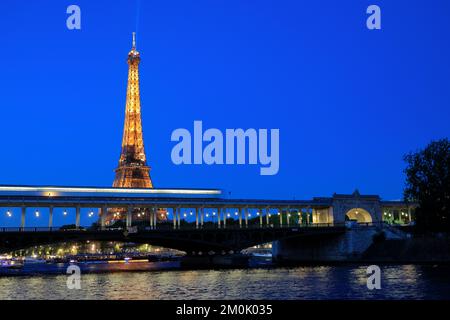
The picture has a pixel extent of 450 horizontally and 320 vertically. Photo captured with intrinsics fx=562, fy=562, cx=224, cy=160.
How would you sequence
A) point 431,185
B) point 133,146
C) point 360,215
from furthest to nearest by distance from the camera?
point 133,146
point 360,215
point 431,185

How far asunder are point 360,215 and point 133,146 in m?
72.2

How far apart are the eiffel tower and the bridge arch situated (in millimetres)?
60271

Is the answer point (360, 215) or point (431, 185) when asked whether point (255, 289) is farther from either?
point (360, 215)

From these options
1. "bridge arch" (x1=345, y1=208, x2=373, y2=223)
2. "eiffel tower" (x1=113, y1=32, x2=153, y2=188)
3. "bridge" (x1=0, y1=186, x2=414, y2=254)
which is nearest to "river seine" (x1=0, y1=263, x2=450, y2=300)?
"bridge" (x1=0, y1=186, x2=414, y2=254)

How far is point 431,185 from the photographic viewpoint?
89875 mm

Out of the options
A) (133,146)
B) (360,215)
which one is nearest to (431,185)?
(360,215)

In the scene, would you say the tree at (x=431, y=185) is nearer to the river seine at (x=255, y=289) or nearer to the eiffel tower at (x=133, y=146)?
the river seine at (x=255, y=289)

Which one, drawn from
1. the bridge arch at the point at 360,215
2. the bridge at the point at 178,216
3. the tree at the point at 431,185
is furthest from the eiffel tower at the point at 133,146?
the tree at the point at 431,185

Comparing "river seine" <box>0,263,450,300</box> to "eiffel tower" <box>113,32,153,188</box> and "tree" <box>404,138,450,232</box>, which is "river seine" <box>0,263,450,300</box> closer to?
"tree" <box>404,138,450,232</box>

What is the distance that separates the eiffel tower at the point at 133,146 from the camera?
162250 mm

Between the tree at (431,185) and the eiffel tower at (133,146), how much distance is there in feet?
287
